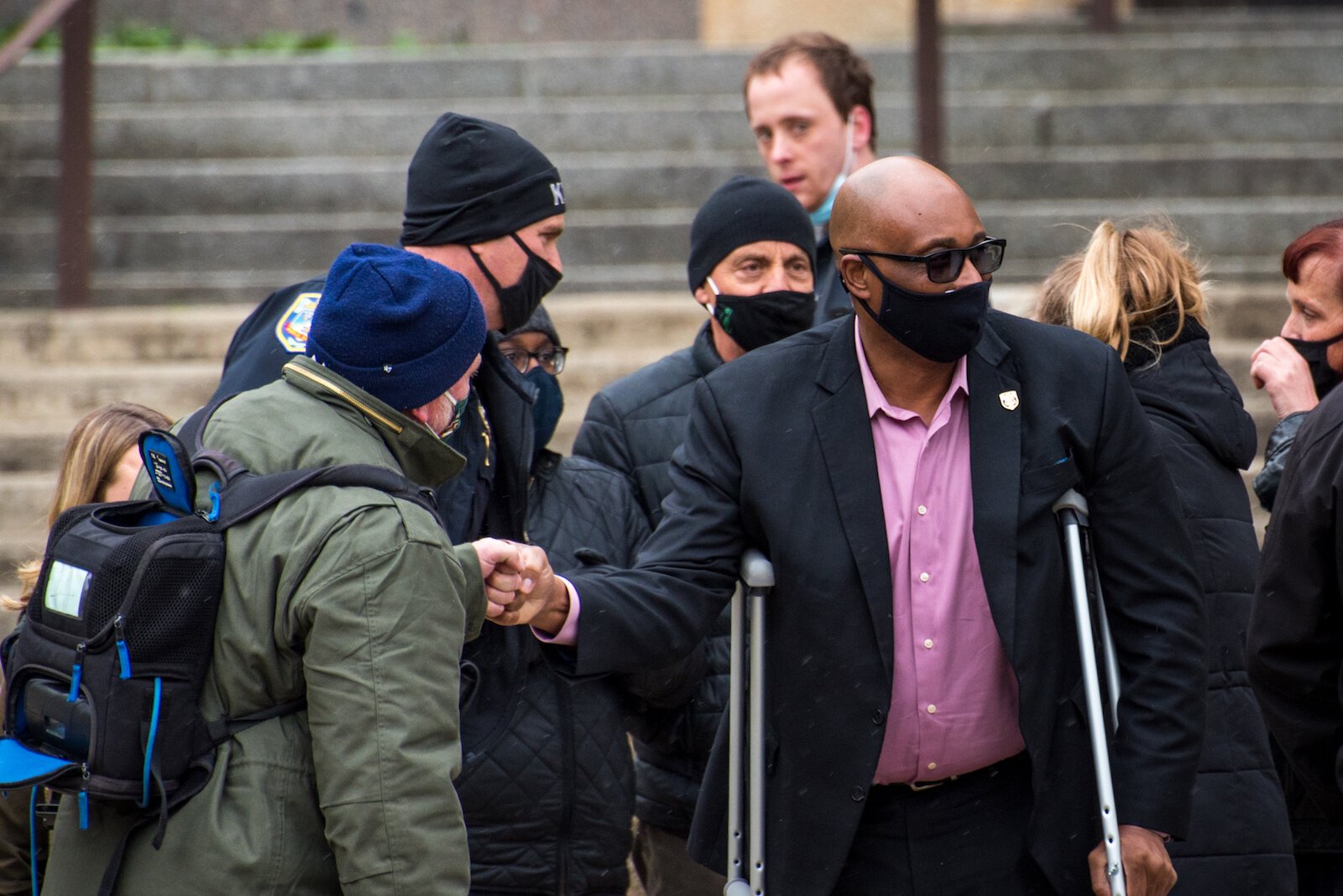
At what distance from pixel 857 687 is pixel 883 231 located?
34.8 inches

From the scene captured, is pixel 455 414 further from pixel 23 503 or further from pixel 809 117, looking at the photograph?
pixel 23 503

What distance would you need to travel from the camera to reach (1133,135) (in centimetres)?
998

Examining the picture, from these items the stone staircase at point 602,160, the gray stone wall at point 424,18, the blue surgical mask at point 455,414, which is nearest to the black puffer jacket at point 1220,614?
the blue surgical mask at point 455,414

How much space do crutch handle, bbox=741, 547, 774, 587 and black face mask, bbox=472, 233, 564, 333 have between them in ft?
3.79

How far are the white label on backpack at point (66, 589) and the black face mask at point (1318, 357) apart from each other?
3278 millimetres

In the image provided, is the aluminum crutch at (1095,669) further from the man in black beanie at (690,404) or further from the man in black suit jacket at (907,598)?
the man in black beanie at (690,404)

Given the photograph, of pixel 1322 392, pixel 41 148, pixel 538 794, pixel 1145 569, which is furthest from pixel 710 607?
pixel 41 148

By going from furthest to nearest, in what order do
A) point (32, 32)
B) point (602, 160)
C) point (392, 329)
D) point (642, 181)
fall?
point (602, 160) < point (642, 181) < point (32, 32) < point (392, 329)

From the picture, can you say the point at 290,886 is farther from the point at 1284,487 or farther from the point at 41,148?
the point at 41,148

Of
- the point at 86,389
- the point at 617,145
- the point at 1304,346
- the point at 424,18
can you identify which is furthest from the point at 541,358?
the point at 424,18

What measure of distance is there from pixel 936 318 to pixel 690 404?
1377mm

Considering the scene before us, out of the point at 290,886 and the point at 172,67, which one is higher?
the point at 172,67

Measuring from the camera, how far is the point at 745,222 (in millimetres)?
4609

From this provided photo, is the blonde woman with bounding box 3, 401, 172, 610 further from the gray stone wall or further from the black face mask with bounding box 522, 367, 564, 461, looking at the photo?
the gray stone wall
